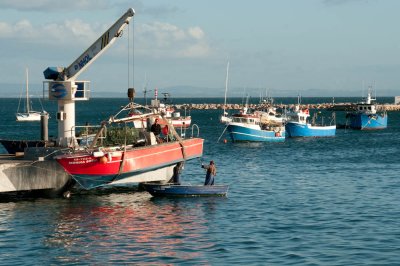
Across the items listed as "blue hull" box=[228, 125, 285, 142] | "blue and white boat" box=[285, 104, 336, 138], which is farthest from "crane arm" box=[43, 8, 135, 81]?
"blue and white boat" box=[285, 104, 336, 138]

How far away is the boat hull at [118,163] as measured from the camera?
122ft

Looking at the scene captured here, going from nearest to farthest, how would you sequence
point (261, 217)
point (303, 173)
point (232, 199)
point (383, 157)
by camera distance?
point (261, 217)
point (232, 199)
point (303, 173)
point (383, 157)

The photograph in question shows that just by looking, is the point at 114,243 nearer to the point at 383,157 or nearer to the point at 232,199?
the point at 232,199

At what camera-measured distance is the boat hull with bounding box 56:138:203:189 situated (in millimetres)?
37188

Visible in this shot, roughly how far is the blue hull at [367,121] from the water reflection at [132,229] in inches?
3399

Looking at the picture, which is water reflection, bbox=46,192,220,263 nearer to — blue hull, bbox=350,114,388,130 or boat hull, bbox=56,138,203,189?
boat hull, bbox=56,138,203,189

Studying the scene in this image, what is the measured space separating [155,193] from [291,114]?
66496 millimetres

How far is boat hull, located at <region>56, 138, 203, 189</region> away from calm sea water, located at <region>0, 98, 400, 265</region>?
142 cm

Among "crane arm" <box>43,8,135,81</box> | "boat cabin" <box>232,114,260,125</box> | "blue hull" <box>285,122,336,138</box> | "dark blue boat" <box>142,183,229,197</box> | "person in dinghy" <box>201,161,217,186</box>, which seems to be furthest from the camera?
"blue hull" <box>285,122,336,138</box>

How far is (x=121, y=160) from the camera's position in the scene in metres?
37.9

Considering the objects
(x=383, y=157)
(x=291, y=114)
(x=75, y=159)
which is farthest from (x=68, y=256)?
(x=291, y=114)

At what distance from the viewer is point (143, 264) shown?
2608 cm

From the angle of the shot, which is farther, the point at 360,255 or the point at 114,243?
the point at 114,243

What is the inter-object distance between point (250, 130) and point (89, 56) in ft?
159
